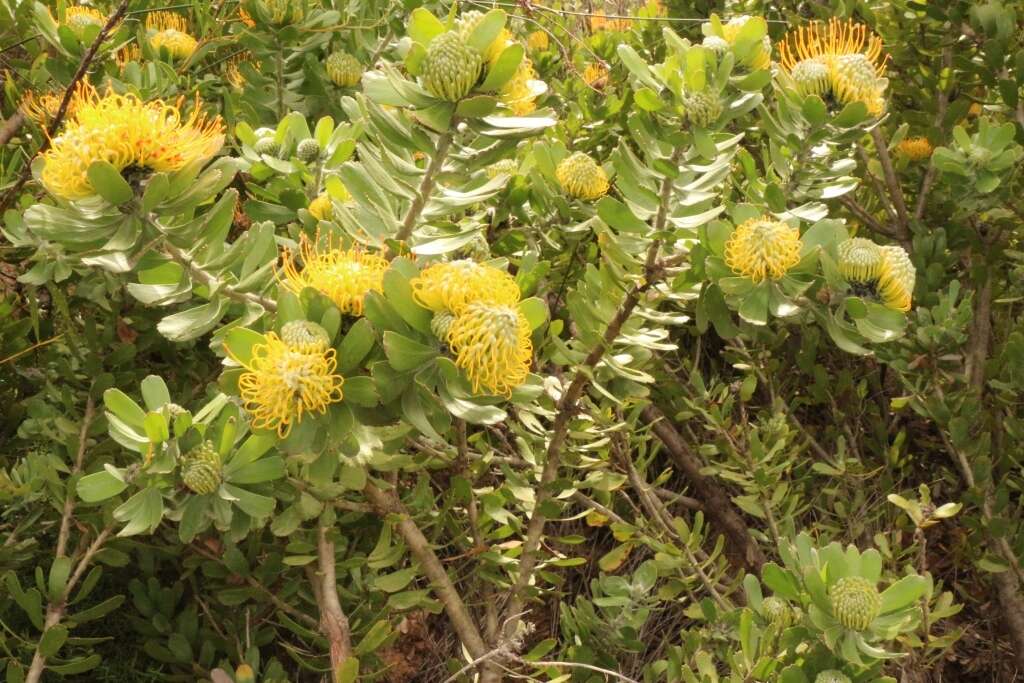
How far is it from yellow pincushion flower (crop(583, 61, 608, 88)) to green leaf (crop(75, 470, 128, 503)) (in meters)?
1.56

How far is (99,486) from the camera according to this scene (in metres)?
1.10

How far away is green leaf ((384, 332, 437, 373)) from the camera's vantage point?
0.97 m

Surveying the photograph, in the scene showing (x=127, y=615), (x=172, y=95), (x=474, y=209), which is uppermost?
(x=172, y=95)

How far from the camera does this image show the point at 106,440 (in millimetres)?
1757

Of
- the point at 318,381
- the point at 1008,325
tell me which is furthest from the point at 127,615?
the point at 1008,325

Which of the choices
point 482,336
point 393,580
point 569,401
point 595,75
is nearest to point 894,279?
point 569,401

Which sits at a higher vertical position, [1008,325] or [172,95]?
[172,95]

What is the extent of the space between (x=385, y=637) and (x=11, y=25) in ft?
4.91

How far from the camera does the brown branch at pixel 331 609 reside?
1.38 metres

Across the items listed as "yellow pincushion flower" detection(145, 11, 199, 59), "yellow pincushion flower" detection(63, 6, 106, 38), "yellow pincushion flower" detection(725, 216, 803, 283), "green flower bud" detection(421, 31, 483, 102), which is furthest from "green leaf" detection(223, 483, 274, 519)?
"yellow pincushion flower" detection(145, 11, 199, 59)

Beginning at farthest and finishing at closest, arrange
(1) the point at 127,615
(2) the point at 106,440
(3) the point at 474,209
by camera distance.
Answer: (1) the point at 127,615 → (2) the point at 106,440 → (3) the point at 474,209

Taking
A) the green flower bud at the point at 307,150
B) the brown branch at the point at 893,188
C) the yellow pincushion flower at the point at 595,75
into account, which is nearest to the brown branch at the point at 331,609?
the green flower bud at the point at 307,150

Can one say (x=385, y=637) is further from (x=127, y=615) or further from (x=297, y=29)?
(x=297, y=29)

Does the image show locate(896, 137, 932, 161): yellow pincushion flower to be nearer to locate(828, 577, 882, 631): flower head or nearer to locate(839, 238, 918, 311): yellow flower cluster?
locate(839, 238, 918, 311): yellow flower cluster
